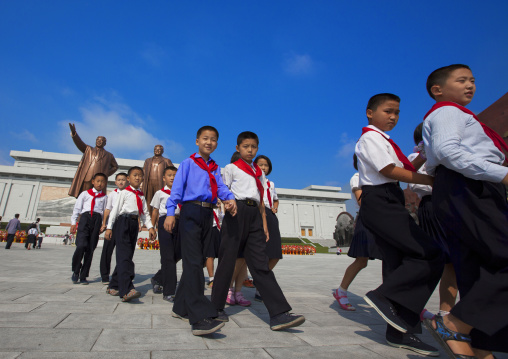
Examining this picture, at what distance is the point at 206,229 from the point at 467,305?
1997 mm

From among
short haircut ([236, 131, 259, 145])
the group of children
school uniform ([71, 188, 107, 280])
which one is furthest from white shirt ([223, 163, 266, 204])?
school uniform ([71, 188, 107, 280])

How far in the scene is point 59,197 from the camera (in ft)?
140

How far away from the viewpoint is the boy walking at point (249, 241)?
97.3 inches

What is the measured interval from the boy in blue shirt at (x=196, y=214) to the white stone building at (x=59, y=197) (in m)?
42.9

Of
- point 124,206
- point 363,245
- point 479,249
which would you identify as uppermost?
point 124,206

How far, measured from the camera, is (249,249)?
2.85 metres

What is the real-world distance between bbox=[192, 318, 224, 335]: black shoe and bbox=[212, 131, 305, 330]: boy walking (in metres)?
0.45

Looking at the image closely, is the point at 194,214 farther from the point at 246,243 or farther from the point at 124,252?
the point at 124,252

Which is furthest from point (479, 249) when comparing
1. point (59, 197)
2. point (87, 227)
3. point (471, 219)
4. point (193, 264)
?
point (59, 197)

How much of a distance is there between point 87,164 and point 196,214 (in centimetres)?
541

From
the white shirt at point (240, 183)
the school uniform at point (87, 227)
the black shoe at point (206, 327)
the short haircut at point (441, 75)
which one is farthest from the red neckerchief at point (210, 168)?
the school uniform at point (87, 227)

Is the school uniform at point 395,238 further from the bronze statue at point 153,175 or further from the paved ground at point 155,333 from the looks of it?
the bronze statue at point 153,175

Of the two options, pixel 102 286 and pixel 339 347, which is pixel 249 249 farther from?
pixel 102 286

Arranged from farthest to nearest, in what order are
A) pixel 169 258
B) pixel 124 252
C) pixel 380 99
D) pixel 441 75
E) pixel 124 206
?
pixel 124 206, pixel 169 258, pixel 124 252, pixel 380 99, pixel 441 75
